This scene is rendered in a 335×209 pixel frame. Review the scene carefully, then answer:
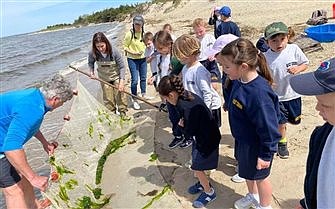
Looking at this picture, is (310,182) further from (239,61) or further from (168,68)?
(168,68)

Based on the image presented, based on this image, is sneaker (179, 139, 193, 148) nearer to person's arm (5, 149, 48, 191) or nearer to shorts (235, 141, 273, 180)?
shorts (235, 141, 273, 180)

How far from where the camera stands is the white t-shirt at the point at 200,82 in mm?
3923

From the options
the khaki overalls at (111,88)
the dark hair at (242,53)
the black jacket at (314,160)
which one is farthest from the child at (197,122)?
the khaki overalls at (111,88)

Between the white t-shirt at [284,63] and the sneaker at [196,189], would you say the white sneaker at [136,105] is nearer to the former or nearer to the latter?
the sneaker at [196,189]

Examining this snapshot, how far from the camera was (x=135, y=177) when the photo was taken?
14.3ft

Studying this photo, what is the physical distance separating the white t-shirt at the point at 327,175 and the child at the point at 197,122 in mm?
1728

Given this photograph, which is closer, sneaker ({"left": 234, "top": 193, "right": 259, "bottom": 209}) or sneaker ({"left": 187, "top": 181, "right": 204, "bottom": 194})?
sneaker ({"left": 234, "top": 193, "right": 259, "bottom": 209})

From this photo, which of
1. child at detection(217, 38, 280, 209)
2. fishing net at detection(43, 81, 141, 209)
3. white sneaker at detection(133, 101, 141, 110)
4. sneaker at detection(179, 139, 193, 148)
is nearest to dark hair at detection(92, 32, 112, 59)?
fishing net at detection(43, 81, 141, 209)

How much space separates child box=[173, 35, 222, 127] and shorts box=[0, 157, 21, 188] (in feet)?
6.37

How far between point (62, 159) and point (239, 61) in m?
2.36

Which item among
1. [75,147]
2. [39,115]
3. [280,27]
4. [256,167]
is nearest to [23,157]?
[39,115]

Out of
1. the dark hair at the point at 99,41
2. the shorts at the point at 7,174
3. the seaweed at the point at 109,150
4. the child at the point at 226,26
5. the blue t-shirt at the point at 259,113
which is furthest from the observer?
the child at the point at 226,26

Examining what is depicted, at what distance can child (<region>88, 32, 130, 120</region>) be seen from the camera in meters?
5.76

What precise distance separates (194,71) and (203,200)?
1.35 m
